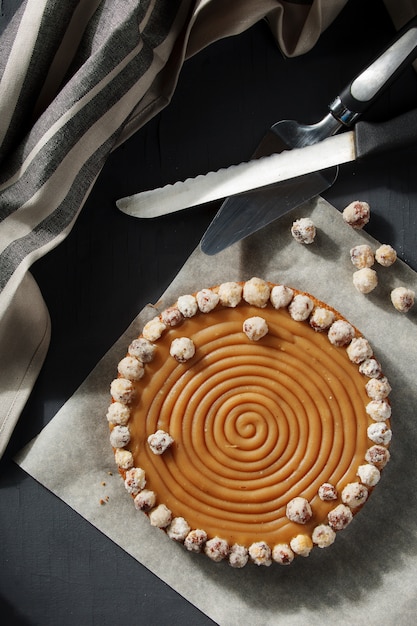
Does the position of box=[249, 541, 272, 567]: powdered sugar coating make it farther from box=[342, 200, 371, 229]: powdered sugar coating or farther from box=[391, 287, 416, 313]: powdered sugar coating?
box=[342, 200, 371, 229]: powdered sugar coating

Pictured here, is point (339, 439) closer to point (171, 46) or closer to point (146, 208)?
point (146, 208)

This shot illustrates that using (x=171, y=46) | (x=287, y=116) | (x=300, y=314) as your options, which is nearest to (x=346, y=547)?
(x=300, y=314)

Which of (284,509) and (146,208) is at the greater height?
(146,208)

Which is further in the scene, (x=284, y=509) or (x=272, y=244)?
(x=272, y=244)

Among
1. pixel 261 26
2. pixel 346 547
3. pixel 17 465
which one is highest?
pixel 261 26

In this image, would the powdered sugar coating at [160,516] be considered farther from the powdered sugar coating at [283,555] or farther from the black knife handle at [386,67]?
the black knife handle at [386,67]

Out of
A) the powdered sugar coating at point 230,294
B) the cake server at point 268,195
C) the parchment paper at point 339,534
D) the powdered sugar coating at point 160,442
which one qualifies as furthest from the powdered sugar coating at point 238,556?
the cake server at point 268,195
